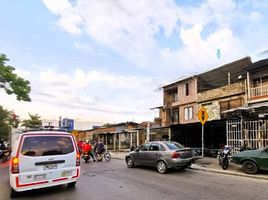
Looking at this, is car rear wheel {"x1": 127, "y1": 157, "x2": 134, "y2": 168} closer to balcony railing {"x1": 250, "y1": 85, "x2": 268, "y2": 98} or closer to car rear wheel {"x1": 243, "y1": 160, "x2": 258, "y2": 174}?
car rear wheel {"x1": 243, "y1": 160, "x2": 258, "y2": 174}

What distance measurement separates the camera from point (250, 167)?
35.6 feet

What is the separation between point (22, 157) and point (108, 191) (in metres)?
2.80

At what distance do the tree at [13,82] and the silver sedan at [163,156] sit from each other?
12967 mm

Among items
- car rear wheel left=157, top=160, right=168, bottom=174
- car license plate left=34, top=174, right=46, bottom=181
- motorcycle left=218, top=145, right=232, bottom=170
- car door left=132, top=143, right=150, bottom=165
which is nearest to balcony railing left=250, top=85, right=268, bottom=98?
motorcycle left=218, top=145, right=232, bottom=170

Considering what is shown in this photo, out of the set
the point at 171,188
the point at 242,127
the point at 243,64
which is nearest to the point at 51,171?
the point at 171,188

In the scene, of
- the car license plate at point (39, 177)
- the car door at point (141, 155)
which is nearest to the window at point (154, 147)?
the car door at point (141, 155)

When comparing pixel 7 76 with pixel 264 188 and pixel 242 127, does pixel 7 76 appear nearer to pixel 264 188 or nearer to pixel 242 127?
pixel 242 127

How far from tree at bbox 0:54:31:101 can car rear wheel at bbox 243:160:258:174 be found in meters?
18.1

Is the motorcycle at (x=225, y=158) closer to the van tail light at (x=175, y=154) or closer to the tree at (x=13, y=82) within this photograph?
the van tail light at (x=175, y=154)

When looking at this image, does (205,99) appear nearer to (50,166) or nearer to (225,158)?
(225,158)

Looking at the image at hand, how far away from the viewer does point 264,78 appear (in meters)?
21.9

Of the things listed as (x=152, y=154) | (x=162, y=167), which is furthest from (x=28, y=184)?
(x=152, y=154)

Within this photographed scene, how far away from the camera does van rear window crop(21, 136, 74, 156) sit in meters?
7.16

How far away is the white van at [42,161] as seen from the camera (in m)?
6.88
